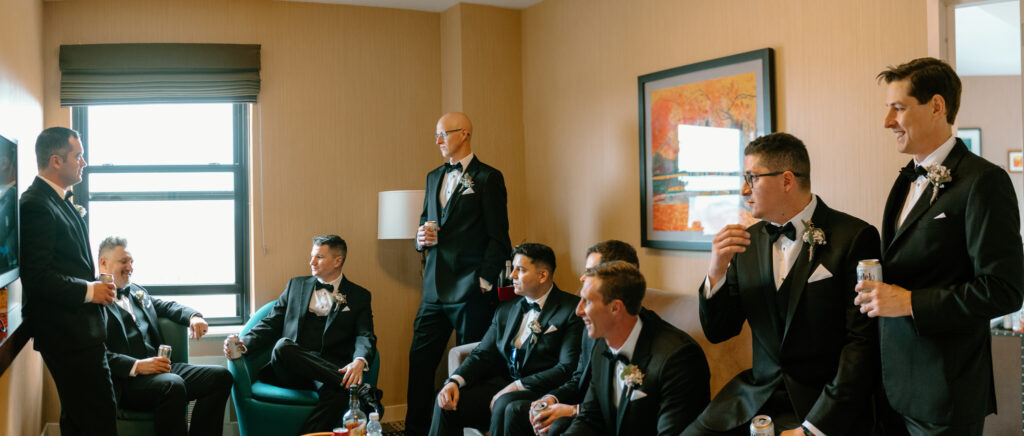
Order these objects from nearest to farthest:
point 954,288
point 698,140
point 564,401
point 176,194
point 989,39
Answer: point 954,288, point 564,401, point 698,140, point 176,194, point 989,39

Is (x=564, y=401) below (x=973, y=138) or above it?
below

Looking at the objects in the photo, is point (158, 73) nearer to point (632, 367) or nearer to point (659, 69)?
point (659, 69)

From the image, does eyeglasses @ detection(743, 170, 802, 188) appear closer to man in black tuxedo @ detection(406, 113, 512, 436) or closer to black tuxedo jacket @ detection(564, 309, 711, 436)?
black tuxedo jacket @ detection(564, 309, 711, 436)

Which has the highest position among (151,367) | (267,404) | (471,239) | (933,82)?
(933,82)

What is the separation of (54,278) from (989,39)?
6470mm

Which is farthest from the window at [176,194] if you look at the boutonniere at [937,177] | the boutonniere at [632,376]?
the boutonniere at [937,177]

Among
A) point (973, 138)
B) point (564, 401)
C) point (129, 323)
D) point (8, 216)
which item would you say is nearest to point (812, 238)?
point (564, 401)

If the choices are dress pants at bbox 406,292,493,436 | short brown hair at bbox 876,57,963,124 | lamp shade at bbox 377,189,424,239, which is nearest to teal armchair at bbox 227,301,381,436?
dress pants at bbox 406,292,493,436

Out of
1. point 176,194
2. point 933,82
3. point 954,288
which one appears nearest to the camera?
point 954,288

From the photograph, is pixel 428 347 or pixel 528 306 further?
pixel 428 347

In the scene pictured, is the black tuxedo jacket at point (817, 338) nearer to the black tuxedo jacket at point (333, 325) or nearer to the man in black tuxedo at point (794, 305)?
the man in black tuxedo at point (794, 305)

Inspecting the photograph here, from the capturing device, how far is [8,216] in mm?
3195

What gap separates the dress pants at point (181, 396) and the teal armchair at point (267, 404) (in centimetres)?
8

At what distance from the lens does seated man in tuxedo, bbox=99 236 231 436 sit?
363 centimetres
